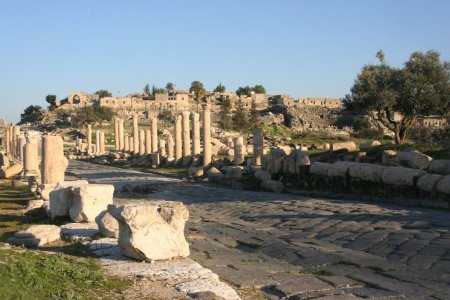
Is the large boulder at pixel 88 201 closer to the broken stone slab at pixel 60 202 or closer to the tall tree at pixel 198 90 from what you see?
the broken stone slab at pixel 60 202

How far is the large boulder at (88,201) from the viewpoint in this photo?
→ 11109 millimetres

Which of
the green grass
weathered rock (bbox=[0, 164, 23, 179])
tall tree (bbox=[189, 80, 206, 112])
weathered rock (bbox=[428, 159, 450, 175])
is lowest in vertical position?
weathered rock (bbox=[0, 164, 23, 179])

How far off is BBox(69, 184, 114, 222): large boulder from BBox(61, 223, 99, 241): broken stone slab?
1.01 ft

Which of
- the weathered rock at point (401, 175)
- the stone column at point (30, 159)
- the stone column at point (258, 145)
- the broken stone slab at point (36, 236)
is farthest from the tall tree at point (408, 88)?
the broken stone slab at point (36, 236)

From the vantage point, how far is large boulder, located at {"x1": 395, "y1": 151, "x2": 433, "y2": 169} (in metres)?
14.5

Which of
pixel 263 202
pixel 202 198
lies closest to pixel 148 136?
pixel 202 198

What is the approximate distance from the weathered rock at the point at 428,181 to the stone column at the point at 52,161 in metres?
9.73

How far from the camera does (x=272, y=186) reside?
18.5 metres

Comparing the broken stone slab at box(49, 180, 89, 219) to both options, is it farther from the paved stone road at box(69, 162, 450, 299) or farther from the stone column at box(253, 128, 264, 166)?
the stone column at box(253, 128, 264, 166)

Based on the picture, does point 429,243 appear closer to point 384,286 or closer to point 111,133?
point 384,286

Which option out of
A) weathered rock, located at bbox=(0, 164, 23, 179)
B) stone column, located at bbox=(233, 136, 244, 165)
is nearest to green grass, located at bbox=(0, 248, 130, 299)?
stone column, located at bbox=(233, 136, 244, 165)

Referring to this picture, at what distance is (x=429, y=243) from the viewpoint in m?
8.47

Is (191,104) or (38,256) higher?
(191,104)

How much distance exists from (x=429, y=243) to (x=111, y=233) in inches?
203
